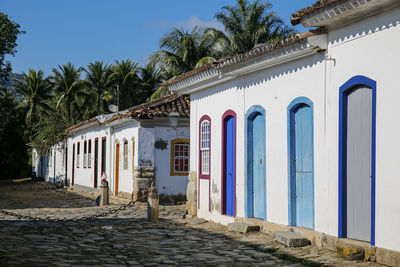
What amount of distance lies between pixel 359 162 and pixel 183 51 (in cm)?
2736

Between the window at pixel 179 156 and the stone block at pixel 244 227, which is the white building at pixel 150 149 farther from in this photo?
the stone block at pixel 244 227

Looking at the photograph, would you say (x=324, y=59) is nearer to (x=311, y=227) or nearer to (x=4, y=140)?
(x=311, y=227)

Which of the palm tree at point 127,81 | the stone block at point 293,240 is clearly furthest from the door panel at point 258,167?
the palm tree at point 127,81

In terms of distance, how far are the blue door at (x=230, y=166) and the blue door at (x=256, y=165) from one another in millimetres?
758

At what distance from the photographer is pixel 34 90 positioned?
50125 millimetres

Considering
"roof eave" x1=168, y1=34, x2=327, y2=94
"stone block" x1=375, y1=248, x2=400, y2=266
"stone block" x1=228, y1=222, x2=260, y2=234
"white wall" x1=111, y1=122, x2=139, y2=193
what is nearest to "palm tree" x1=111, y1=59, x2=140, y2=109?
"white wall" x1=111, y1=122, x2=139, y2=193

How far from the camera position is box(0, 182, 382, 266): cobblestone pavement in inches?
320

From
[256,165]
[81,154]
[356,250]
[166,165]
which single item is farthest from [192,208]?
[81,154]

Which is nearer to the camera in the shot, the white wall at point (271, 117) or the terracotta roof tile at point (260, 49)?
the terracotta roof tile at point (260, 49)

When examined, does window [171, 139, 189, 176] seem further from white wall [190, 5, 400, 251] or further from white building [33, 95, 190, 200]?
white wall [190, 5, 400, 251]

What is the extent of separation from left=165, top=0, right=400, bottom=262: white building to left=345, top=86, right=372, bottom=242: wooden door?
0.05 feet

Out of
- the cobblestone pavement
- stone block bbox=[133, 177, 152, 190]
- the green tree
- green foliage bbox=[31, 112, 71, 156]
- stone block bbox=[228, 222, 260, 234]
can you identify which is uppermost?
the green tree

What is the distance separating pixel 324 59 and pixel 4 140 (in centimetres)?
4170

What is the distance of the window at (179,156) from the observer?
19.5 metres
